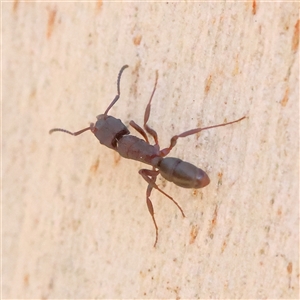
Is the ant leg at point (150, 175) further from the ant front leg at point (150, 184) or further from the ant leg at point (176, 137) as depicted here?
the ant leg at point (176, 137)

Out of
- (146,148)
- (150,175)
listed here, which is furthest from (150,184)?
(146,148)

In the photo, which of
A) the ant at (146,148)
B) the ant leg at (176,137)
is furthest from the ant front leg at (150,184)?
A: the ant leg at (176,137)

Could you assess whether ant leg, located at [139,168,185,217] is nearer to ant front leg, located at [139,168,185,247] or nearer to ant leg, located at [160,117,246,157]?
ant front leg, located at [139,168,185,247]

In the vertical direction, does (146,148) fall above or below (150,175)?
above

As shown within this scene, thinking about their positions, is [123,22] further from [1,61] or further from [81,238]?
[81,238]

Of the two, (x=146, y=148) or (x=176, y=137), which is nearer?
(x=176, y=137)

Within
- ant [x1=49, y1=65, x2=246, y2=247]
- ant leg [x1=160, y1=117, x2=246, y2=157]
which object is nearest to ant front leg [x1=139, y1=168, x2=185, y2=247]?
ant [x1=49, y1=65, x2=246, y2=247]

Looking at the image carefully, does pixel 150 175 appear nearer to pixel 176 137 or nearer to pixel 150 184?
pixel 150 184
